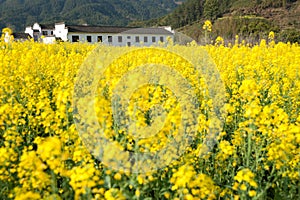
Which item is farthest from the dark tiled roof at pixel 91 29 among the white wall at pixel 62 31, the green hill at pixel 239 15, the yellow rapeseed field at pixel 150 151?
the yellow rapeseed field at pixel 150 151

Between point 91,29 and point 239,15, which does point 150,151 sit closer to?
point 91,29

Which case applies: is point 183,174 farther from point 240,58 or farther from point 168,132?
point 240,58

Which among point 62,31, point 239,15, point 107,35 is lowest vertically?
point 107,35

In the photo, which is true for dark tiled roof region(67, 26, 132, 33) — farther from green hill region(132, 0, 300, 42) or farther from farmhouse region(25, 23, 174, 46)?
green hill region(132, 0, 300, 42)

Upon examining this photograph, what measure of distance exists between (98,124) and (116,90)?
→ 96cm

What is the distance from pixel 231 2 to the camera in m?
71.5

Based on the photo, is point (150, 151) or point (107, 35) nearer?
point (150, 151)

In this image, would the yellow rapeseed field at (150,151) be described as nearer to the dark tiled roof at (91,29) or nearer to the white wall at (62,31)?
the white wall at (62,31)

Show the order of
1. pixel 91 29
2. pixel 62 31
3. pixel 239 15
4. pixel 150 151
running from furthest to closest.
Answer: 1. pixel 239 15
2. pixel 91 29
3. pixel 62 31
4. pixel 150 151

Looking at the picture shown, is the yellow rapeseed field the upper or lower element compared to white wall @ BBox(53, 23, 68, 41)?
lower

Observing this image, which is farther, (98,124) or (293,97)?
(293,97)

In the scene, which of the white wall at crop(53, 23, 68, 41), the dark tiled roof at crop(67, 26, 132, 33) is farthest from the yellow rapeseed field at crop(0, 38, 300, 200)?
the dark tiled roof at crop(67, 26, 132, 33)

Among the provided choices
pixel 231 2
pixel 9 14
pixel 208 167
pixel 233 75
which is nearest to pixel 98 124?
pixel 208 167

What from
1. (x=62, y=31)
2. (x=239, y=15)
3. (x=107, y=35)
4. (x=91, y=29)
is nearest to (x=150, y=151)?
(x=107, y=35)
